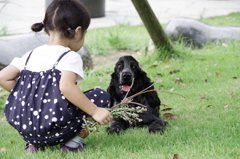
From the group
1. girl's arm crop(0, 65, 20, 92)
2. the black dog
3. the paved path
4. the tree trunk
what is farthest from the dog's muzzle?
the paved path

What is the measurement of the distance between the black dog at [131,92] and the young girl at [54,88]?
2.56ft

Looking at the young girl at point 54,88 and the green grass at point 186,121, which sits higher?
the young girl at point 54,88

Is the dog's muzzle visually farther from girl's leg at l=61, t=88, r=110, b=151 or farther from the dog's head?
girl's leg at l=61, t=88, r=110, b=151

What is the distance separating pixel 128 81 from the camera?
4.04m

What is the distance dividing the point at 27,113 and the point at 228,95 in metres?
2.87

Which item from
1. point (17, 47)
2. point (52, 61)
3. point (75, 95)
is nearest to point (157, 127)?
point (75, 95)

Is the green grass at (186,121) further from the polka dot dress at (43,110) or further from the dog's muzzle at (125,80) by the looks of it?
the dog's muzzle at (125,80)

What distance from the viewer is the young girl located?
3082 millimetres

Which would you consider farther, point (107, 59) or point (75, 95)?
point (107, 59)

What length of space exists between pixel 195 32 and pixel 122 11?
6.11 metres

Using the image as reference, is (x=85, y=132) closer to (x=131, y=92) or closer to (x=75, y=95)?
(x=75, y=95)

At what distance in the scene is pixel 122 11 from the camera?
47.3ft

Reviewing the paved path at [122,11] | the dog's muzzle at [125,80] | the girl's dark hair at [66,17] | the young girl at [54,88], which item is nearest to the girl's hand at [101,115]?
the young girl at [54,88]

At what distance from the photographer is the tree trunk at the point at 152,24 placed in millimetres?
6648
